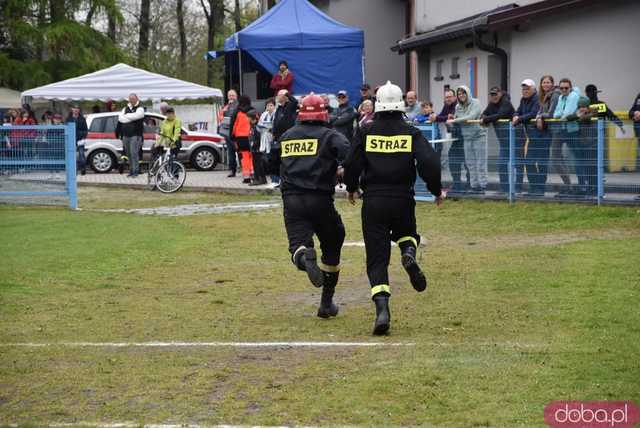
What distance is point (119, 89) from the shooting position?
114 feet

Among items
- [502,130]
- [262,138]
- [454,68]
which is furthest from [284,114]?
[454,68]

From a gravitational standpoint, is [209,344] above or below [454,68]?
below

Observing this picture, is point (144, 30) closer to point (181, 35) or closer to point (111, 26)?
point (181, 35)

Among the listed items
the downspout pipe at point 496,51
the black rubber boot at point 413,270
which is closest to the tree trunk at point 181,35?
the downspout pipe at point 496,51

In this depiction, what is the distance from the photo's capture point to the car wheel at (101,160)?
30922mm

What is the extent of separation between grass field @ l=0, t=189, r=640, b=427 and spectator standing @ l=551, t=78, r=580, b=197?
0.98 meters

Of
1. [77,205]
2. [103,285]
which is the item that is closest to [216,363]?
[103,285]

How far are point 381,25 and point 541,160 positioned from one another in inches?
721

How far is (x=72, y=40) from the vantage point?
155 feet

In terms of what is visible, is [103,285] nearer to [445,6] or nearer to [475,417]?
[475,417]

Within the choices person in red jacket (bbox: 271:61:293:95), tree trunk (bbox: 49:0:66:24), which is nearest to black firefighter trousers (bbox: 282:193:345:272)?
person in red jacket (bbox: 271:61:293:95)

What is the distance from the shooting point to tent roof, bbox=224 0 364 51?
27.9 m

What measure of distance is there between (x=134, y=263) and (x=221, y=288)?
94.0 inches

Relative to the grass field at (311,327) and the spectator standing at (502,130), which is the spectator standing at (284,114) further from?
the grass field at (311,327)
